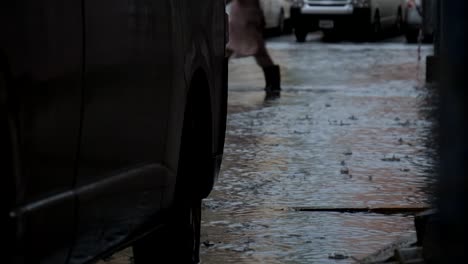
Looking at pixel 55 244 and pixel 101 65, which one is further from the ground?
pixel 101 65

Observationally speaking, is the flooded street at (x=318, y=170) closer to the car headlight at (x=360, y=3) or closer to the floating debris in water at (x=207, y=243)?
the floating debris in water at (x=207, y=243)

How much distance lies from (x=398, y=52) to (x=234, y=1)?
9.45 meters

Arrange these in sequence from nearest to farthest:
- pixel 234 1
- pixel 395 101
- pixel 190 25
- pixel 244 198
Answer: pixel 190 25, pixel 244 198, pixel 395 101, pixel 234 1

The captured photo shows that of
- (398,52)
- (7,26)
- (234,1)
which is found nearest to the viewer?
(7,26)

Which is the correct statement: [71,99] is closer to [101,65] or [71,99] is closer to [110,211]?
[101,65]

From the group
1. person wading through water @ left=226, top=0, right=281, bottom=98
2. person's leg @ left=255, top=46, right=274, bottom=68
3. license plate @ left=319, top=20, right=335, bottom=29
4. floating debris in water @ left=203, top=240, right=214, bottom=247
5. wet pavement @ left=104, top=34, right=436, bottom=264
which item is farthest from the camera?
license plate @ left=319, top=20, right=335, bottom=29

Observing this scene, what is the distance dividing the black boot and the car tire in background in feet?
36.6

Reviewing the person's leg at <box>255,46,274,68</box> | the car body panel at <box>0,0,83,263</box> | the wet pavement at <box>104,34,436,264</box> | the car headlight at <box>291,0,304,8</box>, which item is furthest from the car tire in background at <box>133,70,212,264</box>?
the car headlight at <box>291,0,304,8</box>

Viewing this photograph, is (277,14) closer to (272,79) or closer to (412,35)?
(412,35)

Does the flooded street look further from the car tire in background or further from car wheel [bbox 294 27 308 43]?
car wheel [bbox 294 27 308 43]

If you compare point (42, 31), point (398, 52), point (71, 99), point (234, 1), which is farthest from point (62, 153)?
point (398, 52)

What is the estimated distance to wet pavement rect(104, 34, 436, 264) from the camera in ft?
22.7

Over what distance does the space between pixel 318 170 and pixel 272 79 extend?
767 cm

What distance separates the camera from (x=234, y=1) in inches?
692
